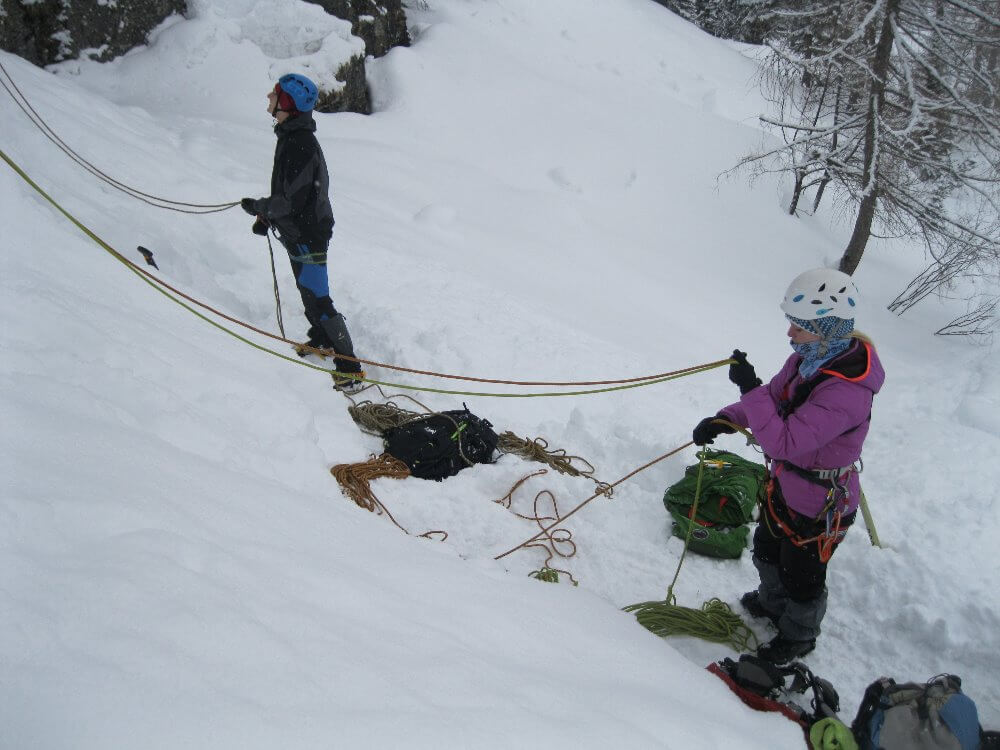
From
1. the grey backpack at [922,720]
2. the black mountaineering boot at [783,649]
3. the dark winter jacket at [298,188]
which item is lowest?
the black mountaineering boot at [783,649]

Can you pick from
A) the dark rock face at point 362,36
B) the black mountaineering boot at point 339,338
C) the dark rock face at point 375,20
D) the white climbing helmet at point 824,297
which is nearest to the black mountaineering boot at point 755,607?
the white climbing helmet at point 824,297

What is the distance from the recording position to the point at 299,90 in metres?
3.66

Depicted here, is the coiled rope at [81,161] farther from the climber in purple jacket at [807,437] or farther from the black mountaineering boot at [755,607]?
the black mountaineering boot at [755,607]

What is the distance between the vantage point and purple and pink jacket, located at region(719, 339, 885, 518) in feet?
7.02

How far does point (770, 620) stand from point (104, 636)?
276cm

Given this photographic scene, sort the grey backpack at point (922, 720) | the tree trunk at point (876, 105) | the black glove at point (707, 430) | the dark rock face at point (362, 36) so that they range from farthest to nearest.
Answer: the dark rock face at point (362, 36)
the tree trunk at point (876, 105)
the black glove at point (707, 430)
the grey backpack at point (922, 720)

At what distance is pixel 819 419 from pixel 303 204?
3.20 m

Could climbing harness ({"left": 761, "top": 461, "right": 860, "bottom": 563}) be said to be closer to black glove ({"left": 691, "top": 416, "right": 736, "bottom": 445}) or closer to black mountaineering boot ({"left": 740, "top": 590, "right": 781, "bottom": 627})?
black glove ({"left": 691, "top": 416, "right": 736, "bottom": 445})

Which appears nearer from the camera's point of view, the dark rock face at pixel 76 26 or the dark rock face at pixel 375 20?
the dark rock face at pixel 76 26

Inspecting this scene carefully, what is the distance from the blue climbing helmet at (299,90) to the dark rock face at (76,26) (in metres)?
5.69

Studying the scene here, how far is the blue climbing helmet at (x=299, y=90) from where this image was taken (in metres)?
3.63

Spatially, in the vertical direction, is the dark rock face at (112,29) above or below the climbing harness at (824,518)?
above

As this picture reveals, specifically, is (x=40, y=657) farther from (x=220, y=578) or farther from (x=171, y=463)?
(x=171, y=463)

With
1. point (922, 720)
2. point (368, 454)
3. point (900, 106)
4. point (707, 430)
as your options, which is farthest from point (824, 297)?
point (900, 106)
